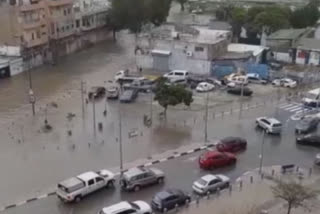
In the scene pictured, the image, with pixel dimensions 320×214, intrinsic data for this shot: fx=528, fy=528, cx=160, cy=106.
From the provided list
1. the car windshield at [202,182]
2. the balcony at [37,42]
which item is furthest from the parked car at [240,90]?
the balcony at [37,42]

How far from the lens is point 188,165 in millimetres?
26203

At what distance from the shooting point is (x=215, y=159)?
84.7ft

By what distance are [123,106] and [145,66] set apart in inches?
412

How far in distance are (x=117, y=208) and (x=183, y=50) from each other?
81.8ft

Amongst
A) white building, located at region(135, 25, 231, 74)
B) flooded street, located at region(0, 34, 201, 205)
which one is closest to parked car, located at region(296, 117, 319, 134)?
flooded street, located at region(0, 34, 201, 205)

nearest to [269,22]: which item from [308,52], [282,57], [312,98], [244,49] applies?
[282,57]

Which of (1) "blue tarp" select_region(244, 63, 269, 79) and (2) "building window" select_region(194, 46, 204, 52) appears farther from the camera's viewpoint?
(2) "building window" select_region(194, 46, 204, 52)

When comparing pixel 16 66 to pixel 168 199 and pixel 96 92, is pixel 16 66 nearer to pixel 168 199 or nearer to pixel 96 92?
pixel 96 92

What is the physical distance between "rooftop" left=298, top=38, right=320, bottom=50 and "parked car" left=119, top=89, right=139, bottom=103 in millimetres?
16546

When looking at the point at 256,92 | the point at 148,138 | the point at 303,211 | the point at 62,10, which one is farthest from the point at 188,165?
the point at 62,10

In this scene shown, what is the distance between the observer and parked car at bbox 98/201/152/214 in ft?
67.4

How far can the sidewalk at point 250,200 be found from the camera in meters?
21.5

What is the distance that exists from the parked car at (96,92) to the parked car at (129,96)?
198cm

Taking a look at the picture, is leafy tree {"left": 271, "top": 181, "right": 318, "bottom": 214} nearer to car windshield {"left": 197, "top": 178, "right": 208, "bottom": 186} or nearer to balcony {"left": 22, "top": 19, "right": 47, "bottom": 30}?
car windshield {"left": 197, "top": 178, "right": 208, "bottom": 186}
